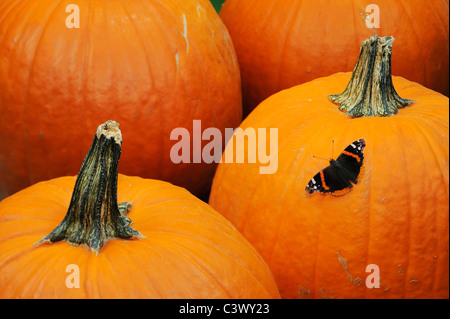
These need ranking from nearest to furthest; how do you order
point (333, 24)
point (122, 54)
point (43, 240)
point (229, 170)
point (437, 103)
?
point (43, 240) → point (437, 103) → point (229, 170) → point (122, 54) → point (333, 24)

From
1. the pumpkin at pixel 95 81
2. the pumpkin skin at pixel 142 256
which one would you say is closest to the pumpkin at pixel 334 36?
the pumpkin at pixel 95 81

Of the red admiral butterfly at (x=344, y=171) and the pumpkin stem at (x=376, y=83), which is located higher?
the pumpkin stem at (x=376, y=83)

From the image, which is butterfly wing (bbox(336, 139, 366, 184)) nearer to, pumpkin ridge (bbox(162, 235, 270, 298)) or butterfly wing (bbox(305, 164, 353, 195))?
butterfly wing (bbox(305, 164, 353, 195))

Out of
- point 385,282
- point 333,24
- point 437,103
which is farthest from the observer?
point 333,24

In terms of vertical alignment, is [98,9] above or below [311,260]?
above

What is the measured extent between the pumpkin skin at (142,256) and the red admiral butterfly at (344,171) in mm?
251

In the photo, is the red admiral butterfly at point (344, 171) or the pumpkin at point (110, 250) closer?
the pumpkin at point (110, 250)

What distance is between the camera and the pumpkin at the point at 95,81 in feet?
5.76

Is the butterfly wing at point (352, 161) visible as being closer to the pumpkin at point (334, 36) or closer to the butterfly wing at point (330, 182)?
the butterfly wing at point (330, 182)
